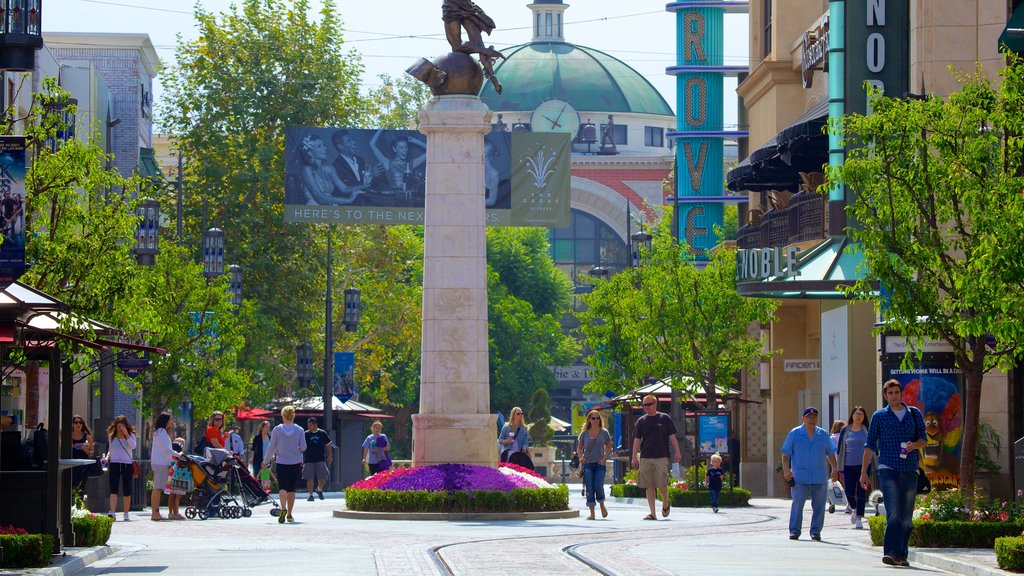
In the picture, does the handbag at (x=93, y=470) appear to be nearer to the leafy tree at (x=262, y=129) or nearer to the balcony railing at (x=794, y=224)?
the balcony railing at (x=794, y=224)

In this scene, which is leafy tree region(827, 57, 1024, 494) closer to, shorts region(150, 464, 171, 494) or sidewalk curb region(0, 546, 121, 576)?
sidewalk curb region(0, 546, 121, 576)

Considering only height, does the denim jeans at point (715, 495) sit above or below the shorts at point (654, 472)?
below

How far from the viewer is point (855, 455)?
26734 millimetres

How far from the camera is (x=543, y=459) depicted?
7056 cm

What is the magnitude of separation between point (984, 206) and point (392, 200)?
37.8 metres

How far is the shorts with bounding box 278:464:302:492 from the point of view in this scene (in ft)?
92.8

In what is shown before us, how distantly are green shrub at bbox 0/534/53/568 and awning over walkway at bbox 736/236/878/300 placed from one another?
59.9 feet

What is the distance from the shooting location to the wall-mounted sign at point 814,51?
3947 centimetres

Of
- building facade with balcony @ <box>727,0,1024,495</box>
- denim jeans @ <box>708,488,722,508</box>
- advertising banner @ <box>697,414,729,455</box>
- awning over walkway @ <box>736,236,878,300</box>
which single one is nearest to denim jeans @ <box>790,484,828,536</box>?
building facade with balcony @ <box>727,0,1024,495</box>

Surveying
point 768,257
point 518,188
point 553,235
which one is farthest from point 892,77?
point 553,235

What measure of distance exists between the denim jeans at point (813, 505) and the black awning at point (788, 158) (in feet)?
40.1

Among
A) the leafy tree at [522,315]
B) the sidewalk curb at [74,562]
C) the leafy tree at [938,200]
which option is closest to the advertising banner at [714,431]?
the leafy tree at [938,200]

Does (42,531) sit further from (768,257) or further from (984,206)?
(768,257)

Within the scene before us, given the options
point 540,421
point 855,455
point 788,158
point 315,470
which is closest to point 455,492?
point 855,455
